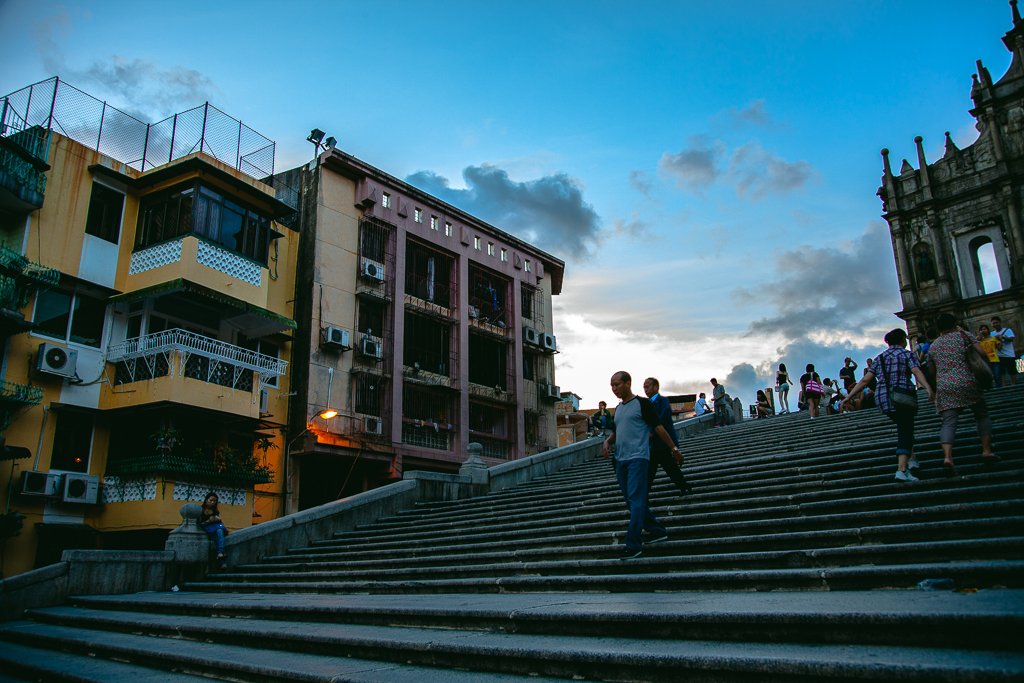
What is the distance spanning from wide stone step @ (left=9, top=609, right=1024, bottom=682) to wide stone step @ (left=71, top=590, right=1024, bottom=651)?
0.10 metres

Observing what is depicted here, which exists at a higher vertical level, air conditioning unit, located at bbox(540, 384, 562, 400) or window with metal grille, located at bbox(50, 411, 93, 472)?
air conditioning unit, located at bbox(540, 384, 562, 400)

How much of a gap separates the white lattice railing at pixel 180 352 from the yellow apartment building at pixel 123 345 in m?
0.05

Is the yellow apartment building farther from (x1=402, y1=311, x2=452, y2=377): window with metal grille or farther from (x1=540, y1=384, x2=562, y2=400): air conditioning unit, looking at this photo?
(x1=540, y1=384, x2=562, y2=400): air conditioning unit

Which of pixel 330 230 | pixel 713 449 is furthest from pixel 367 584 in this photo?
pixel 330 230

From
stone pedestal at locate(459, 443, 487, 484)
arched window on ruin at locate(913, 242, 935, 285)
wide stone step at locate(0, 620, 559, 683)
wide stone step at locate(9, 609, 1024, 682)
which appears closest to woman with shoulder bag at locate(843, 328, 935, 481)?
wide stone step at locate(9, 609, 1024, 682)

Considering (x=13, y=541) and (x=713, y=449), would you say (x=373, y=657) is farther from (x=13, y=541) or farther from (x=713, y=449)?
(x=13, y=541)

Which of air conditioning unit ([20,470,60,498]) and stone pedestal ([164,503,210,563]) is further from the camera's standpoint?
air conditioning unit ([20,470,60,498])

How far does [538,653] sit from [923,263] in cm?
3033

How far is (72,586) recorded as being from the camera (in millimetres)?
9547

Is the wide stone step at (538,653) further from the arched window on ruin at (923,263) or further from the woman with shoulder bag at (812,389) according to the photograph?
the arched window on ruin at (923,263)

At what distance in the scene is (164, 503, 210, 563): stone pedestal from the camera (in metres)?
10.8

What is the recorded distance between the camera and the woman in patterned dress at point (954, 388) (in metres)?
7.08

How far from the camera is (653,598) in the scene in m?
5.32

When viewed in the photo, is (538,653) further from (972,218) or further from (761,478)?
(972,218)
